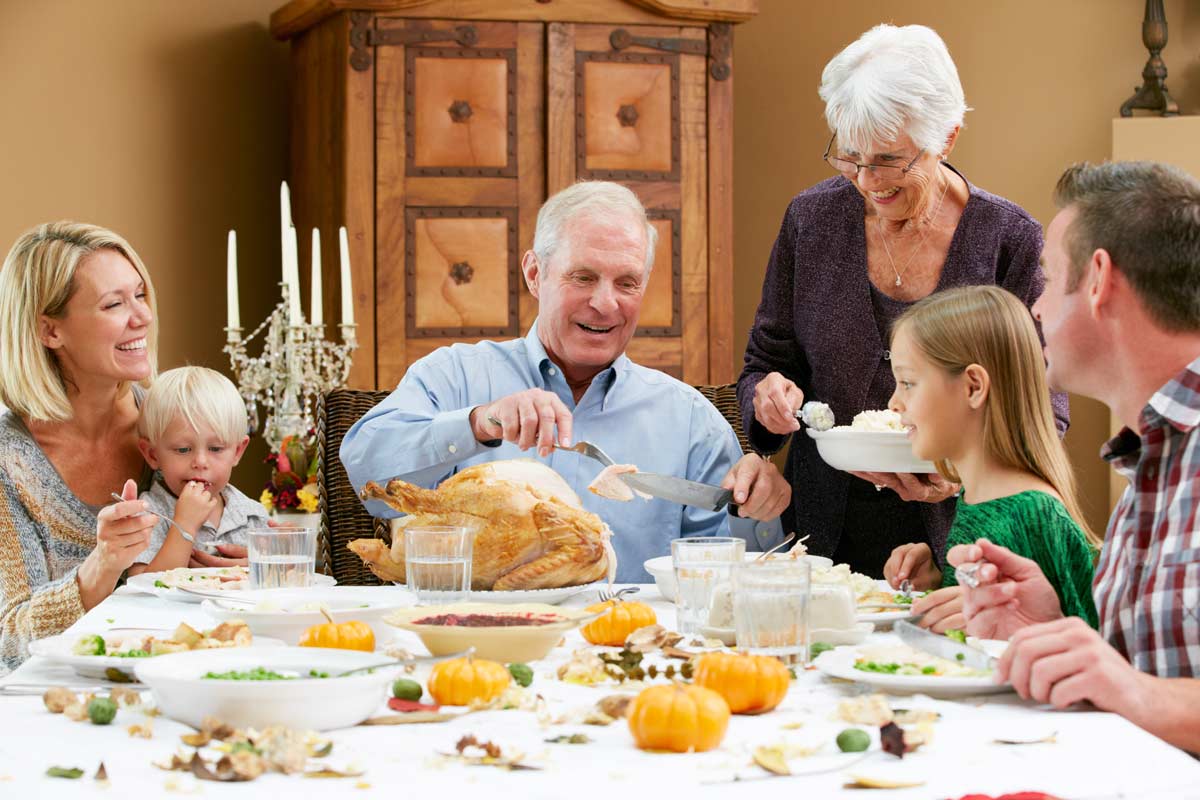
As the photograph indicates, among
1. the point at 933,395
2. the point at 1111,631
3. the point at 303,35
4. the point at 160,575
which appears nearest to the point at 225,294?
the point at 303,35

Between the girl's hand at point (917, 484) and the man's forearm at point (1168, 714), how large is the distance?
1.09 metres

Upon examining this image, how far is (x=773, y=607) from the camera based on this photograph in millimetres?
1507

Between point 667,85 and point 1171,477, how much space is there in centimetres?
373

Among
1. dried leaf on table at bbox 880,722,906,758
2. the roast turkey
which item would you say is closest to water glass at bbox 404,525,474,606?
the roast turkey

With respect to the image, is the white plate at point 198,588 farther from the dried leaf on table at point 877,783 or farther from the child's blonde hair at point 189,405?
the dried leaf on table at point 877,783

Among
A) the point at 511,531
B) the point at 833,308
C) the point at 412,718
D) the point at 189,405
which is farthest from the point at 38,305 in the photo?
the point at 412,718

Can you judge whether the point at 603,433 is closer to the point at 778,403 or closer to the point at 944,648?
the point at 778,403

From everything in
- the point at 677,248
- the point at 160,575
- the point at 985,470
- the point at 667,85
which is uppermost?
the point at 667,85

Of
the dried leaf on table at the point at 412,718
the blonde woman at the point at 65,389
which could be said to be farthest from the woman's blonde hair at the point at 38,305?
the dried leaf on table at the point at 412,718

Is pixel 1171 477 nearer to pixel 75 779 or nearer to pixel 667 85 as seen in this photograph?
pixel 75 779

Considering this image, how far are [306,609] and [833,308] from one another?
1439 mm

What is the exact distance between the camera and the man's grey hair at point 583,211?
2.83 metres

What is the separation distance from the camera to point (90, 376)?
2.75m

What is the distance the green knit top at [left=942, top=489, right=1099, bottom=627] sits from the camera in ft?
6.32
